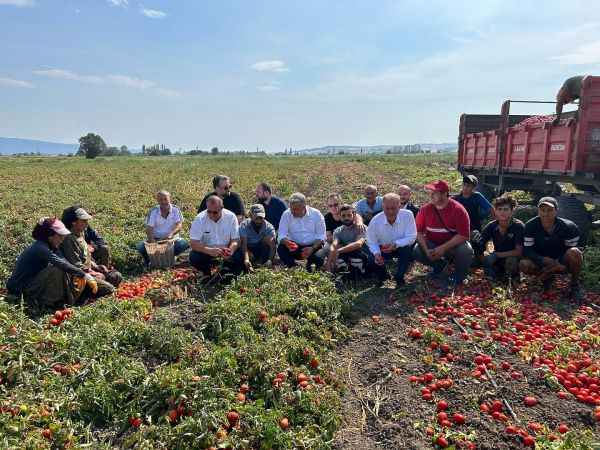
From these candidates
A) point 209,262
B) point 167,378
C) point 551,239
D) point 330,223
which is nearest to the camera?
point 167,378

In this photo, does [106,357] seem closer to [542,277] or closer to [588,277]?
[542,277]

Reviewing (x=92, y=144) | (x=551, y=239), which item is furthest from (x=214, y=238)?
(x=92, y=144)

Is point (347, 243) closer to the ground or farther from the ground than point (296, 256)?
farther from the ground

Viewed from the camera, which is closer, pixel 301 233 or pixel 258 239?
pixel 301 233

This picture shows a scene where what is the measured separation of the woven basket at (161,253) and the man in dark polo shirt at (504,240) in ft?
17.8

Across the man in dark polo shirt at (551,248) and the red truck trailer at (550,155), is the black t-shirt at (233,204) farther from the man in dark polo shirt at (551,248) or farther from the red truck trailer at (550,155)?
the red truck trailer at (550,155)

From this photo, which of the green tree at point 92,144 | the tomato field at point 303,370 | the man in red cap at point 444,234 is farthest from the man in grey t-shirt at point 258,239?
the green tree at point 92,144

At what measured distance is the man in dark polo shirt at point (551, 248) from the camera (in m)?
6.27

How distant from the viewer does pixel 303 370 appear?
4105 mm

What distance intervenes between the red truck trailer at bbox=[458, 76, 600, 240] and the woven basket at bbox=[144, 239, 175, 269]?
762 cm

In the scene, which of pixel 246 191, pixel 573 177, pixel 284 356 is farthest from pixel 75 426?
pixel 246 191

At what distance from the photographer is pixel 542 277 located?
649 cm

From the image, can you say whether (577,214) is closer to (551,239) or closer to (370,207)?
(551,239)

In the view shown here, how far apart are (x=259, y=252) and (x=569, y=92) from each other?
6.79m
